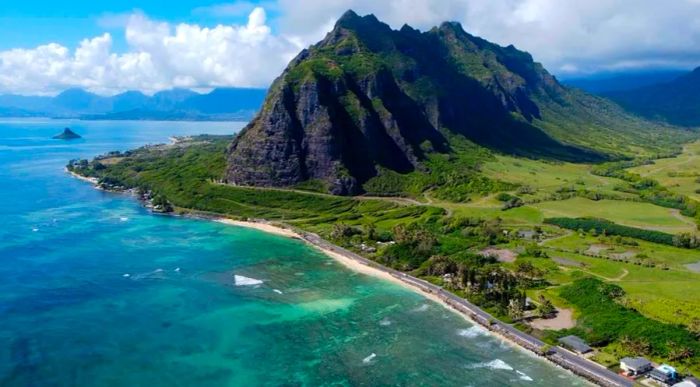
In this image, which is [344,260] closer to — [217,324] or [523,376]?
[217,324]

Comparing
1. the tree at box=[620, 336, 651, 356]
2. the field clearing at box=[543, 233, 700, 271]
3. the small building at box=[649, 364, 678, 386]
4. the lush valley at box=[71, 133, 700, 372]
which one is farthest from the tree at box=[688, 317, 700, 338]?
the field clearing at box=[543, 233, 700, 271]

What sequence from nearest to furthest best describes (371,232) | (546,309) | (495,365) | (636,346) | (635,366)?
(635,366), (495,365), (636,346), (546,309), (371,232)

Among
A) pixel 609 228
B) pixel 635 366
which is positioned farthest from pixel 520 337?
pixel 609 228

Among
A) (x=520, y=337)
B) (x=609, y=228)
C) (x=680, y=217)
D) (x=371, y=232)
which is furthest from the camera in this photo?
(x=680, y=217)

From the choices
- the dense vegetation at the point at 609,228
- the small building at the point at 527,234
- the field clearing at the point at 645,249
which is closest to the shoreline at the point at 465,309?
the small building at the point at 527,234

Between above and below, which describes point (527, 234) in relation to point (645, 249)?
above

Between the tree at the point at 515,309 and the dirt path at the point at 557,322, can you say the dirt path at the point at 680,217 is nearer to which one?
the dirt path at the point at 557,322

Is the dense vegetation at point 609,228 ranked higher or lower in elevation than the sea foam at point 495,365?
higher
